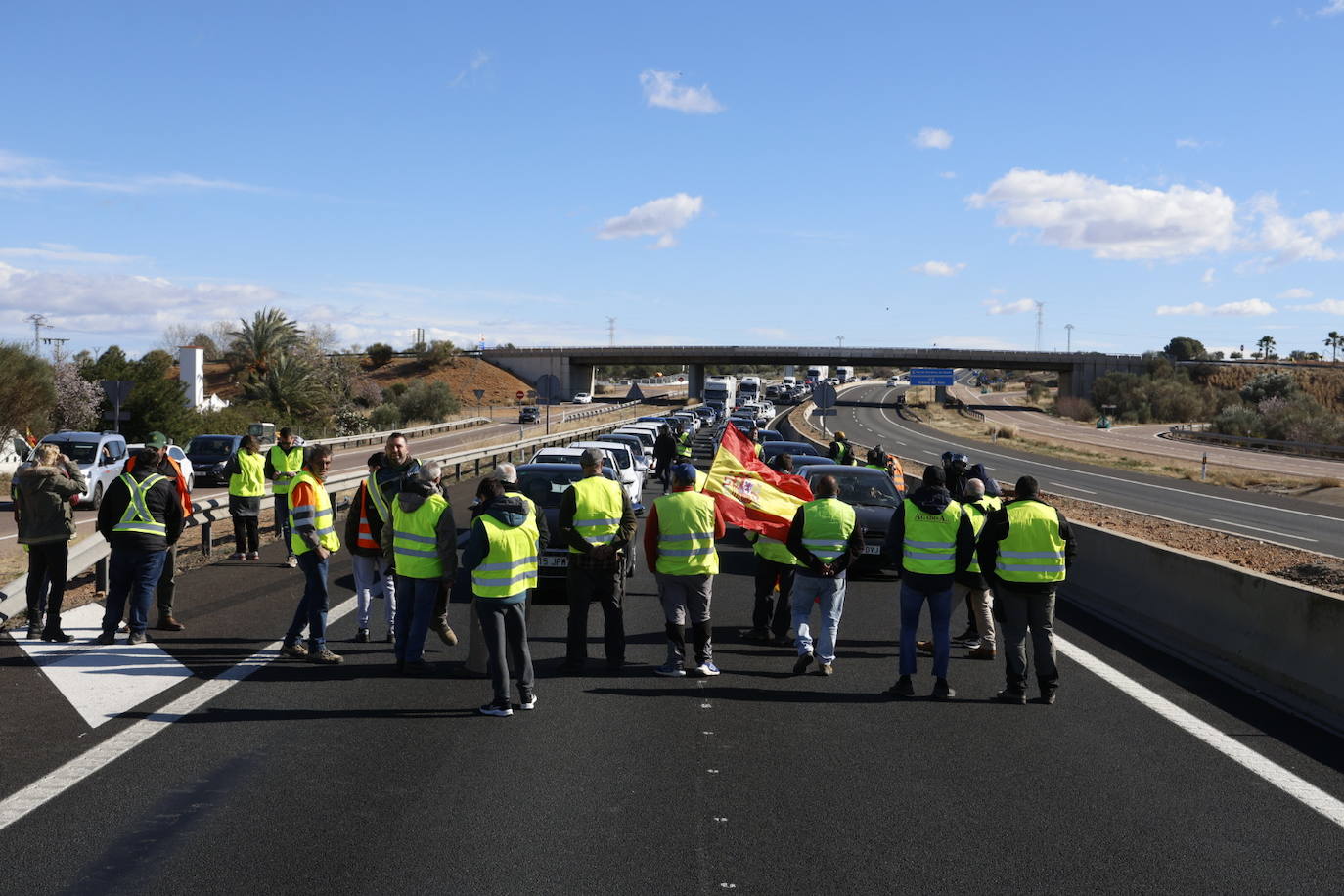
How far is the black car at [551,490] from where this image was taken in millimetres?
13703

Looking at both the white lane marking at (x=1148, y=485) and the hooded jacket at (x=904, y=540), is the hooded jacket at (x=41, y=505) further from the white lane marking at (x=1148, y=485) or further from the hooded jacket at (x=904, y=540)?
the white lane marking at (x=1148, y=485)

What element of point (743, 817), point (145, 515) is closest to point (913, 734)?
point (743, 817)

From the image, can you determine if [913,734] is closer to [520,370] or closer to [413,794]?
[413,794]

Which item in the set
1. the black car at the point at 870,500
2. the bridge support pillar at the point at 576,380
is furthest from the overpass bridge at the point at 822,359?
the black car at the point at 870,500

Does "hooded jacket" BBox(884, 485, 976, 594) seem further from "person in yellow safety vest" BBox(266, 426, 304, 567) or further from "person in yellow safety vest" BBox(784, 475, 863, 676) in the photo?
"person in yellow safety vest" BBox(266, 426, 304, 567)

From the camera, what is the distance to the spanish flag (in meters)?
11.6

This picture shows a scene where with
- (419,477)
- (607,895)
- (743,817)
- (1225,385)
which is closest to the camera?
(607,895)

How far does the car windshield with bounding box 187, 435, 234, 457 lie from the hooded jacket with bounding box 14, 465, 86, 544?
69.0ft

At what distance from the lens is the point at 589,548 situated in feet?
32.3

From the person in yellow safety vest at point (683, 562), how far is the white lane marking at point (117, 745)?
3.47 m

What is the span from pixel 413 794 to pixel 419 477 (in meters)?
3.43

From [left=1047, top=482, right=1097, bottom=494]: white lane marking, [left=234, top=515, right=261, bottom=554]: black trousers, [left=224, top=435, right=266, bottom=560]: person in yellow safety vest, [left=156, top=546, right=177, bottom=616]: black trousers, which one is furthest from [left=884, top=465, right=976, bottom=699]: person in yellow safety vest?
[left=1047, top=482, right=1097, bottom=494]: white lane marking

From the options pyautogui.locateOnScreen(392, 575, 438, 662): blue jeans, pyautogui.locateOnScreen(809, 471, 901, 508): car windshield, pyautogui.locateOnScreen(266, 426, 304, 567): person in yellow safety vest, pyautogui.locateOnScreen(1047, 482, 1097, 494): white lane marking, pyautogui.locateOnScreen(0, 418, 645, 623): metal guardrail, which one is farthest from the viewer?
pyautogui.locateOnScreen(1047, 482, 1097, 494): white lane marking

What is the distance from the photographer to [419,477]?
9508 millimetres
